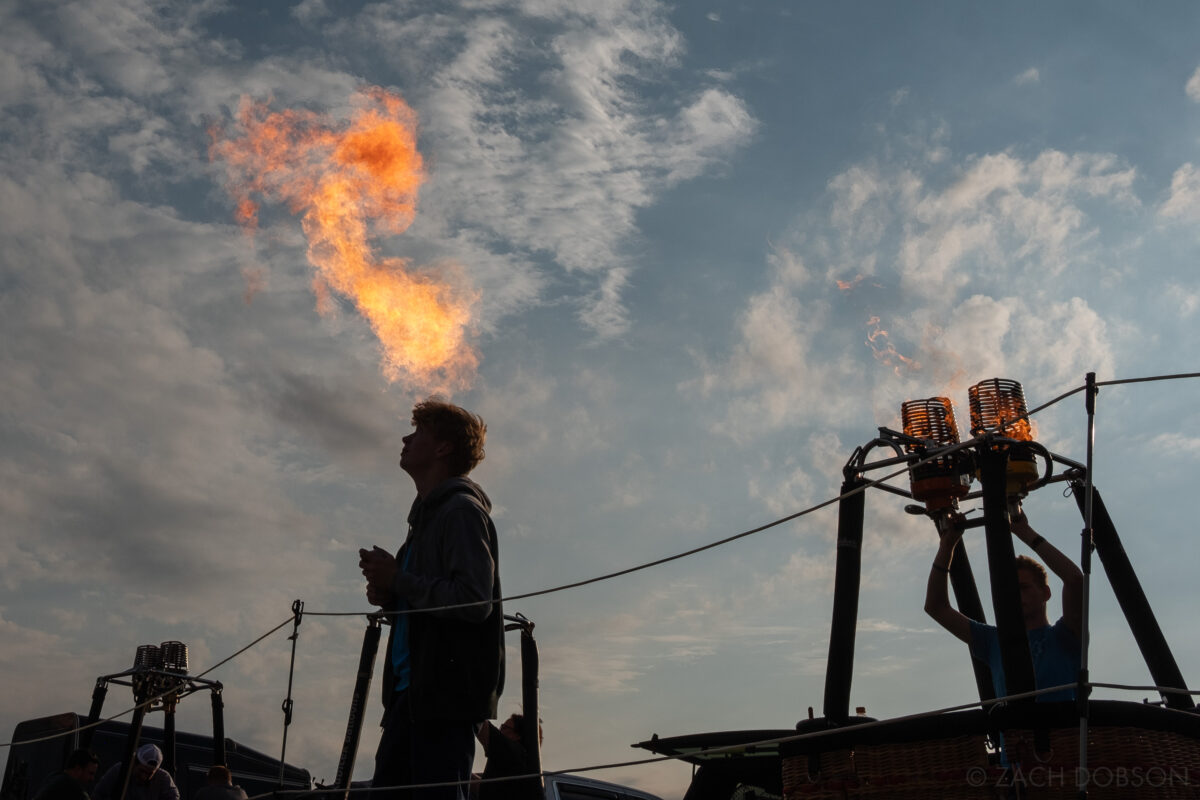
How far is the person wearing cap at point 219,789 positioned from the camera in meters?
9.32

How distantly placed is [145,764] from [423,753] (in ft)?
25.0

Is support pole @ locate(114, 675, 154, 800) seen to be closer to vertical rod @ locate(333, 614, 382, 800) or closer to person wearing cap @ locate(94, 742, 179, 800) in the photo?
person wearing cap @ locate(94, 742, 179, 800)

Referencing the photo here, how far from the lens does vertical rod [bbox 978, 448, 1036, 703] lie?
4316mm

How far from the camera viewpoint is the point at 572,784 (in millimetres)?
9383

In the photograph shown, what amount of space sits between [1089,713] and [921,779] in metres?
0.64

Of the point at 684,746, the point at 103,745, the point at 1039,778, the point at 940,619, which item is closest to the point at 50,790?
the point at 103,745

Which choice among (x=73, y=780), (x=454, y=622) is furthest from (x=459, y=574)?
(x=73, y=780)

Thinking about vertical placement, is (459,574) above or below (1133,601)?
below

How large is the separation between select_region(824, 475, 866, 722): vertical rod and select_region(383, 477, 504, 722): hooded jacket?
1.52 m

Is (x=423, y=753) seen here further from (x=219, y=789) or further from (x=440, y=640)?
(x=219, y=789)

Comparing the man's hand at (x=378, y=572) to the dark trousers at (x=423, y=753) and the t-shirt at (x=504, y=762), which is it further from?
the t-shirt at (x=504, y=762)

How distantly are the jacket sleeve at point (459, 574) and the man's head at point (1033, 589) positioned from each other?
285cm

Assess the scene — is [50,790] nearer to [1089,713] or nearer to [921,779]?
[921,779]

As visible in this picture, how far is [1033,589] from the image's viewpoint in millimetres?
5445
